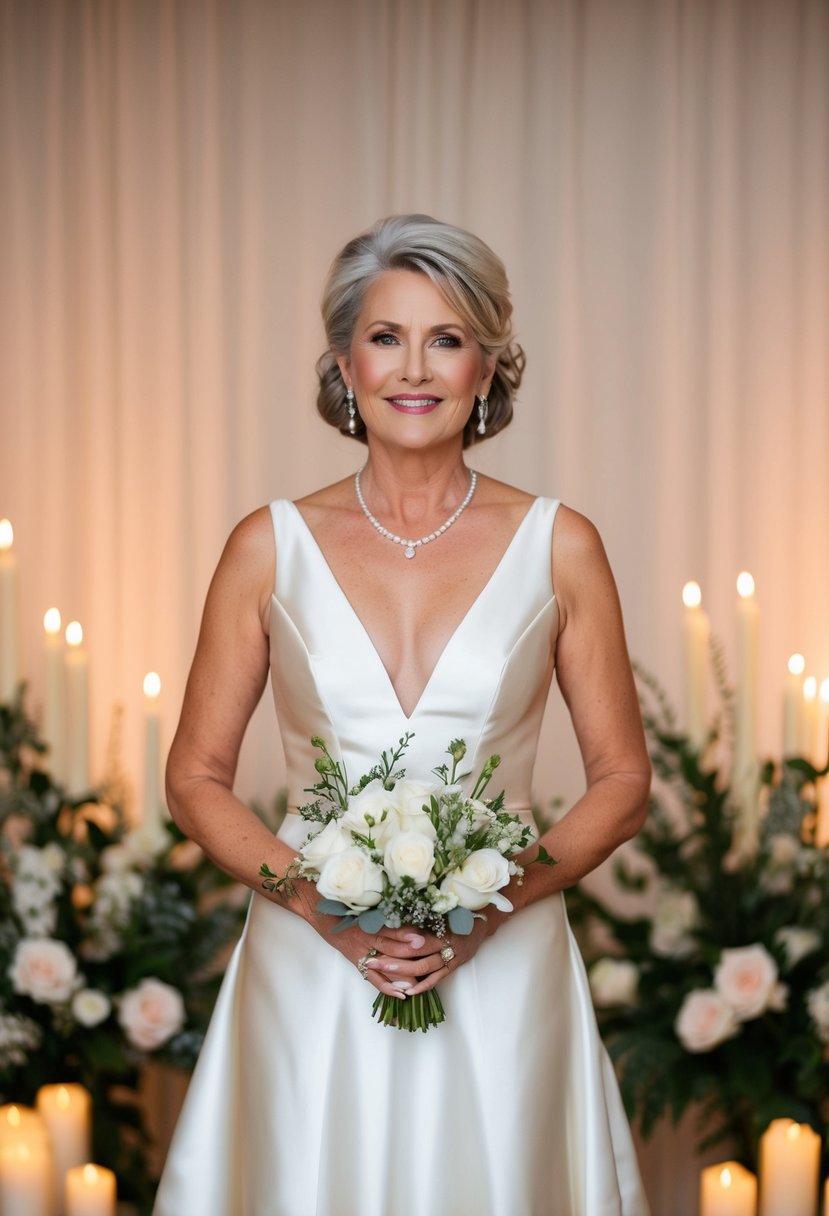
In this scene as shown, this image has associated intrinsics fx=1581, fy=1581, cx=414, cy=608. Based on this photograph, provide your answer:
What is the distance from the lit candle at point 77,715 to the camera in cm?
411

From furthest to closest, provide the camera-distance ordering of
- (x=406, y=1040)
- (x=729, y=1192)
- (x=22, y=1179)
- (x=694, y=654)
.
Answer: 1. (x=694, y=654)
2. (x=729, y=1192)
3. (x=22, y=1179)
4. (x=406, y=1040)

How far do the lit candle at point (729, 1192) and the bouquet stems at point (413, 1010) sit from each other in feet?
5.11

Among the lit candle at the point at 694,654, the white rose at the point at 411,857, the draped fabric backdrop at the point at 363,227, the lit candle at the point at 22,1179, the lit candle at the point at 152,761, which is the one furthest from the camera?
the draped fabric backdrop at the point at 363,227

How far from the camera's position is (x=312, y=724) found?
2795 mm

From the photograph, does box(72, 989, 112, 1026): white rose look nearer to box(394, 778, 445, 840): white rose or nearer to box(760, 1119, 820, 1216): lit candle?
box(760, 1119, 820, 1216): lit candle

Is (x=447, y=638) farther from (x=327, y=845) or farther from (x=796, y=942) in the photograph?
(x=796, y=942)

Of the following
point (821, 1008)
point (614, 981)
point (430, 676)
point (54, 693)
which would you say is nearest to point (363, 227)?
point (54, 693)

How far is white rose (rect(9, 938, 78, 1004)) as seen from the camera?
3.95 metres

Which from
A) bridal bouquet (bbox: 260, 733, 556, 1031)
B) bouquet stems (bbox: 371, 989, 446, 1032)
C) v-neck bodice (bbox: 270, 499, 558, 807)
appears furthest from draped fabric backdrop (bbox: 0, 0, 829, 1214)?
bridal bouquet (bbox: 260, 733, 556, 1031)

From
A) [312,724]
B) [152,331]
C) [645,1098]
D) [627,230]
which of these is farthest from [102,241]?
[645,1098]

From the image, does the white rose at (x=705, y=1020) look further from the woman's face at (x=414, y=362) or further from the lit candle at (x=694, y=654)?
the woman's face at (x=414, y=362)

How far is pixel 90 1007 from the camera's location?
4.01 meters

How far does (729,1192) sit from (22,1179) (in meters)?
1.64

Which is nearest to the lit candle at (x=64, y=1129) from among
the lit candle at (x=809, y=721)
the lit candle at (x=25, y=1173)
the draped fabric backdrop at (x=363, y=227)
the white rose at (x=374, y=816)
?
the lit candle at (x=25, y=1173)
